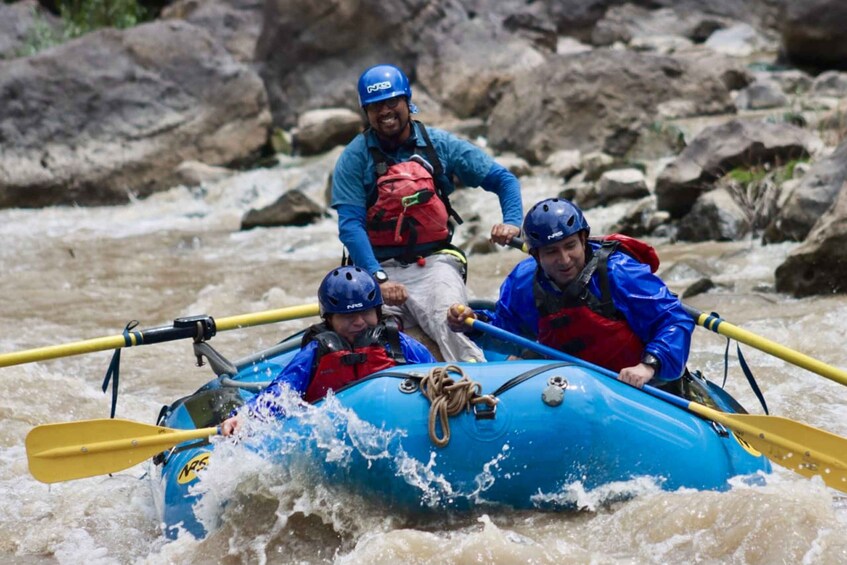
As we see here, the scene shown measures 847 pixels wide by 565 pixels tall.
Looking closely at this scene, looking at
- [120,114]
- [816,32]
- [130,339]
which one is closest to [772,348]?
[130,339]

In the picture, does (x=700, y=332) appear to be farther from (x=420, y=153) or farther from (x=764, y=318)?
(x=420, y=153)

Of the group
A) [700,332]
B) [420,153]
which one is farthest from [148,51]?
[420,153]

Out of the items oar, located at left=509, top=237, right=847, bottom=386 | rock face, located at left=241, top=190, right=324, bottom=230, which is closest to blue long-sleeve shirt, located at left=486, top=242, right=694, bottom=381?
oar, located at left=509, top=237, right=847, bottom=386

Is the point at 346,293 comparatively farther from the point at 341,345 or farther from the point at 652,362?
the point at 652,362

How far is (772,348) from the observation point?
4.34 metres

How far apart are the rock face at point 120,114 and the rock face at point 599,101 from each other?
150 inches

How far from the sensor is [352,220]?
5.08m

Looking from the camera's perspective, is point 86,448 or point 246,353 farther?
point 246,353

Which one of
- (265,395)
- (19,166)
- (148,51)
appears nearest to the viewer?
(265,395)

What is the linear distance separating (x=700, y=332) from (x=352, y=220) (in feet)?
10.5

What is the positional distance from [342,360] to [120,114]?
12.0 meters

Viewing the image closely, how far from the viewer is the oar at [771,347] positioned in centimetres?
424

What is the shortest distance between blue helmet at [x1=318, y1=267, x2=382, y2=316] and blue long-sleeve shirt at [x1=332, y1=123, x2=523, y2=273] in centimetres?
64

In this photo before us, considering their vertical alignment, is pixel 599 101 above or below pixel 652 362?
below
